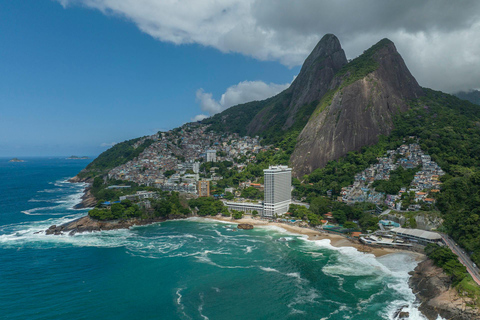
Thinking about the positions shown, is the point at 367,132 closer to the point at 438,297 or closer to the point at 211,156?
the point at 211,156

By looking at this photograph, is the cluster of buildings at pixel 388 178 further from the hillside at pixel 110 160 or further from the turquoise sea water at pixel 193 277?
the hillside at pixel 110 160

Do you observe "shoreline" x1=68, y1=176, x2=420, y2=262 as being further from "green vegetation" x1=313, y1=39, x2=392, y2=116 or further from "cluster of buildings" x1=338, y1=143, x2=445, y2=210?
"green vegetation" x1=313, y1=39, x2=392, y2=116

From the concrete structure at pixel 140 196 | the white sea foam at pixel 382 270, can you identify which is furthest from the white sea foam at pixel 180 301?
A: the concrete structure at pixel 140 196

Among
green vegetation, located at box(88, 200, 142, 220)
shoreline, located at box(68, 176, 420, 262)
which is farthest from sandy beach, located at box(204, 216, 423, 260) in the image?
green vegetation, located at box(88, 200, 142, 220)

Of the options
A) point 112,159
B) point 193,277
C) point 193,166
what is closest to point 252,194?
point 193,166

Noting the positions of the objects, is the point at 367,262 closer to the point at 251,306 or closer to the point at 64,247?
the point at 251,306

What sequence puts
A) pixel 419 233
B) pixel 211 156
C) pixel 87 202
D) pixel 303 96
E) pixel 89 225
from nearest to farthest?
pixel 419 233 → pixel 89 225 → pixel 87 202 → pixel 211 156 → pixel 303 96

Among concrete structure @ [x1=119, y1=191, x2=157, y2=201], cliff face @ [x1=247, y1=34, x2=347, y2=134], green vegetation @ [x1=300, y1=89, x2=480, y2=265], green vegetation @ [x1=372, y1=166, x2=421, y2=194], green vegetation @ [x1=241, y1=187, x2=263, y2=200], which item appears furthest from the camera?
cliff face @ [x1=247, y1=34, x2=347, y2=134]
